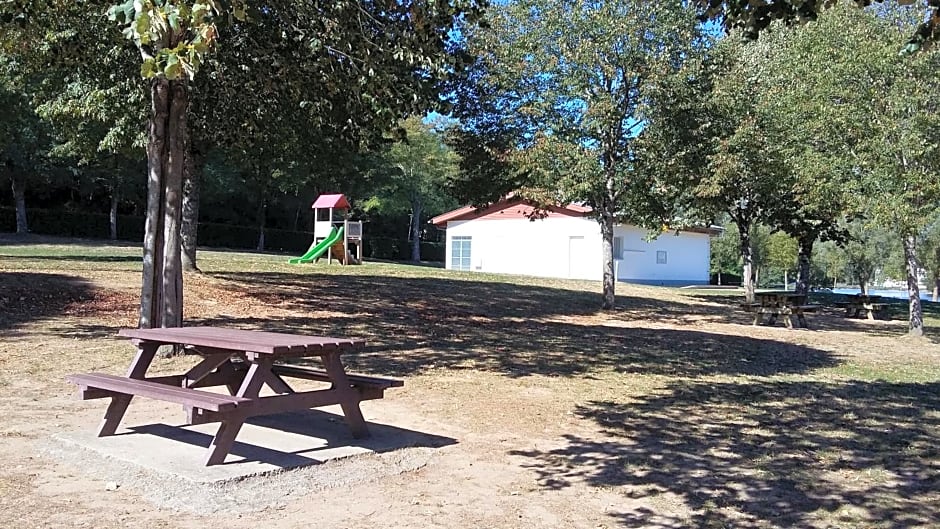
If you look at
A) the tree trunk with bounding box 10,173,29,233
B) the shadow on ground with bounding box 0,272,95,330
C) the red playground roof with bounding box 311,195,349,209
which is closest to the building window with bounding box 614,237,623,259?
the red playground roof with bounding box 311,195,349,209

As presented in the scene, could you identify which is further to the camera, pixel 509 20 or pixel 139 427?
pixel 509 20

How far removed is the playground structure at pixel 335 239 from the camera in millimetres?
29750

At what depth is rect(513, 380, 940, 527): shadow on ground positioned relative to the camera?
4.82m

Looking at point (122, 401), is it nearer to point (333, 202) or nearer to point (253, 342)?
point (253, 342)

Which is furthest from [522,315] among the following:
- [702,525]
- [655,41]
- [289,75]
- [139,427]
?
[702,525]

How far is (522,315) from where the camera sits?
16703mm

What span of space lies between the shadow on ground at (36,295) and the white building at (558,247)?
75.0 feet

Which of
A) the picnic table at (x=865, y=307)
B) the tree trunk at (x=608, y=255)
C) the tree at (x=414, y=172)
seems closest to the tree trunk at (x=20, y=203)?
the tree at (x=414, y=172)

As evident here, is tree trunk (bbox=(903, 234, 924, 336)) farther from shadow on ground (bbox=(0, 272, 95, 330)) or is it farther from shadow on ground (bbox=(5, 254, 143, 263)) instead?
shadow on ground (bbox=(5, 254, 143, 263))

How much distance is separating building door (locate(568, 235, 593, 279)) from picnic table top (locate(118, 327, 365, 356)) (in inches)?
1251

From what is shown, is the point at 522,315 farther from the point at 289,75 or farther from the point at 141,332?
the point at 141,332

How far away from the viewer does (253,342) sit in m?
5.30

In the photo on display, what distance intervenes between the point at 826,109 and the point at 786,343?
4626 millimetres

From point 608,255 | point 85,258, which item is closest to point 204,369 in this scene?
point 608,255
